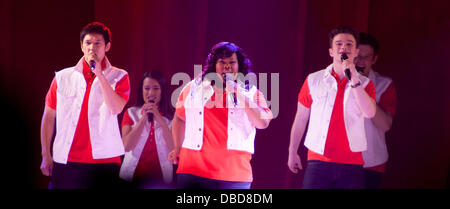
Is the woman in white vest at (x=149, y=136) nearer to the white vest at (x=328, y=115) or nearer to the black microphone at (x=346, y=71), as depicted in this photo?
the white vest at (x=328, y=115)

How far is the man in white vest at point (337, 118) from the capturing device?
112 inches

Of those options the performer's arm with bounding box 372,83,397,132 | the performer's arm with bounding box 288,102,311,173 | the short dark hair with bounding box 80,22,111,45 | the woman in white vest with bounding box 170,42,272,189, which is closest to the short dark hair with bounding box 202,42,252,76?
the woman in white vest with bounding box 170,42,272,189

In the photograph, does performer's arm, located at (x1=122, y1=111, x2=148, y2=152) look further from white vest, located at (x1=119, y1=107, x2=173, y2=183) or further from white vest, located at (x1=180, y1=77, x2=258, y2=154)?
white vest, located at (x1=180, y1=77, x2=258, y2=154)

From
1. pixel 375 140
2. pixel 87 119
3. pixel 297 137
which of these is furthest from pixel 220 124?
pixel 375 140

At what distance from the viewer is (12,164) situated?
3312mm

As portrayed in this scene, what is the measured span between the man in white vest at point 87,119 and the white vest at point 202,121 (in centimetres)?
47

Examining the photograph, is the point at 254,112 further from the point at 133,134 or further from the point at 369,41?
the point at 369,41

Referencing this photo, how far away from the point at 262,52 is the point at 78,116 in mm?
1328

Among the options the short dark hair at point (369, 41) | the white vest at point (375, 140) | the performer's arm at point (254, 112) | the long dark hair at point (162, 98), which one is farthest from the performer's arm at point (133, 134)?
the short dark hair at point (369, 41)

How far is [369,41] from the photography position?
326 cm

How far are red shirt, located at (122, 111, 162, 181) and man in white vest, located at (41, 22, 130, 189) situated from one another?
14 centimetres

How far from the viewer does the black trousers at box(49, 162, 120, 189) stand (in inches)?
113

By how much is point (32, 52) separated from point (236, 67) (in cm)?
147
